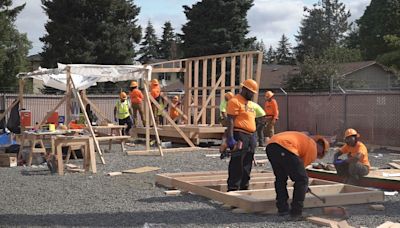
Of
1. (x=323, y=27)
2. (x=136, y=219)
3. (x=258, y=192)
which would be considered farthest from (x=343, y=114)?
(x=323, y=27)

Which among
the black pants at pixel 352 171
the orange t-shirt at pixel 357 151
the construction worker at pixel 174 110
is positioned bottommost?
the black pants at pixel 352 171

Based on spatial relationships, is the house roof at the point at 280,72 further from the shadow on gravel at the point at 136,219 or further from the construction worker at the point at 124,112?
the shadow on gravel at the point at 136,219

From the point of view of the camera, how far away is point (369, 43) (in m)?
65.8

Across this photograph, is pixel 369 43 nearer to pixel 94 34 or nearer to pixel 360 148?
pixel 94 34

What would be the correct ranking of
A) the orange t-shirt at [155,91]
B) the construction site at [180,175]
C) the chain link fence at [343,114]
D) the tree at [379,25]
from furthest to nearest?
the tree at [379,25] < the orange t-shirt at [155,91] < the chain link fence at [343,114] < the construction site at [180,175]

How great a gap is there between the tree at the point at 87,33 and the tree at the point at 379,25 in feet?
96.2

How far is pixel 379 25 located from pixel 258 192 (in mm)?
59162

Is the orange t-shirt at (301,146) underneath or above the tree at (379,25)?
underneath

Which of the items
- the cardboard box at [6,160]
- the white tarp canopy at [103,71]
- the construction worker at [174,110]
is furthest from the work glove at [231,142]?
the construction worker at [174,110]

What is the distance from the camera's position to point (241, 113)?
9352 mm

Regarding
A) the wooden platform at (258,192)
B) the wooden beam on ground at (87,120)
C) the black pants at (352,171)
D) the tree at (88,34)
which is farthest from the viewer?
the tree at (88,34)

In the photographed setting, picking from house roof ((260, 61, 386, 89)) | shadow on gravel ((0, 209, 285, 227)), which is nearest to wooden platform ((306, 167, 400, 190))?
shadow on gravel ((0, 209, 285, 227))

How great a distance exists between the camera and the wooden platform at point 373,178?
10.3 meters

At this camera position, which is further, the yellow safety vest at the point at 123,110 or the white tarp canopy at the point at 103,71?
the yellow safety vest at the point at 123,110
